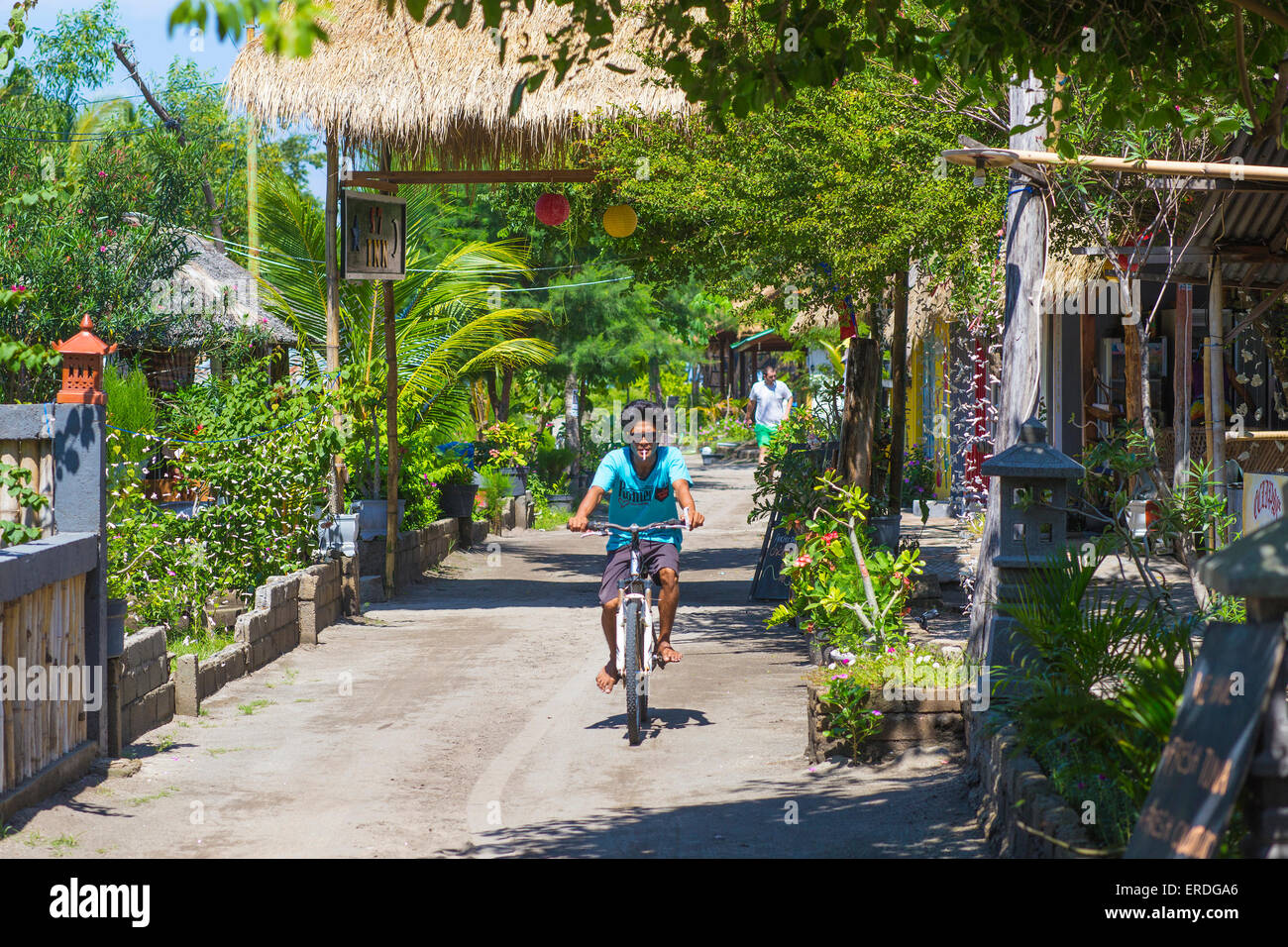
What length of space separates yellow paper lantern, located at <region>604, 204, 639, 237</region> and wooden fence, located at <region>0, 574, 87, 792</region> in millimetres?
6082

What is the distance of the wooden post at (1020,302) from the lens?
7535mm

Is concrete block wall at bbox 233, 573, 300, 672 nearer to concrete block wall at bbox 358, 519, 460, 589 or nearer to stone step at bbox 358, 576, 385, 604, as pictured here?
stone step at bbox 358, 576, 385, 604

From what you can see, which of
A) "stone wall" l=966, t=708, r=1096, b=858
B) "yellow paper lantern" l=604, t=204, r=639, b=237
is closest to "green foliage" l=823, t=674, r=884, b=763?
"stone wall" l=966, t=708, r=1096, b=858

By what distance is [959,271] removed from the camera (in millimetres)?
10219

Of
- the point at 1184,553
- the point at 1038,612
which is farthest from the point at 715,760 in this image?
the point at 1184,553

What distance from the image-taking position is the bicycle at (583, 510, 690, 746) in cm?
752

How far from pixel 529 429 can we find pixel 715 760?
1402 centimetres

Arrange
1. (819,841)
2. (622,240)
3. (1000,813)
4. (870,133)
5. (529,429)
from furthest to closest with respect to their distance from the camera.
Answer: (529,429)
(622,240)
(870,133)
(819,841)
(1000,813)

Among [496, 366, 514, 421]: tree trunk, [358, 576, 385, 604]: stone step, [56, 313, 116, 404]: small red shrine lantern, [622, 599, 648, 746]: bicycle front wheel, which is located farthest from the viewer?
[496, 366, 514, 421]: tree trunk

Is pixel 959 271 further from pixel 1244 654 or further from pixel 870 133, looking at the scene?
pixel 1244 654

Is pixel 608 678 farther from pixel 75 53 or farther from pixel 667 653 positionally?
pixel 75 53

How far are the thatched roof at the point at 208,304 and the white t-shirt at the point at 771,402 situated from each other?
8.69 metres

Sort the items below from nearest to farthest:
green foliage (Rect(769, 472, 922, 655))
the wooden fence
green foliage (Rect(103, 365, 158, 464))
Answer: the wooden fence, green foliage (Rect(769, 472, 922, 655)), green foliage (Rect(103, 365, 158, 464))

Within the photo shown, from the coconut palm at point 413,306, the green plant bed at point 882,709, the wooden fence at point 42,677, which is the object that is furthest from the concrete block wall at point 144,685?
the coconut palm at point 413,306
